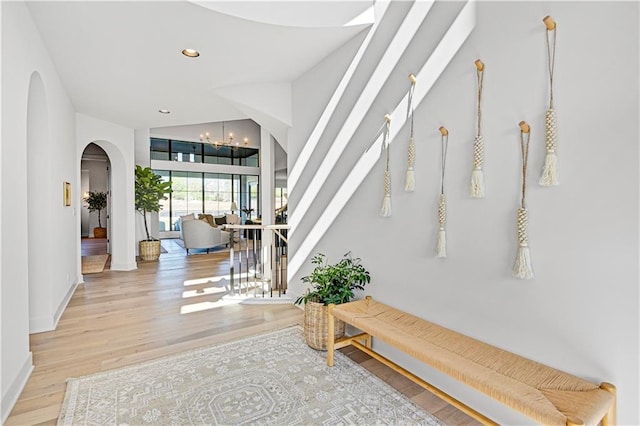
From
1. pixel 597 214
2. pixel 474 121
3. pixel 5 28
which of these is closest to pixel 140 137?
pixel 5 28

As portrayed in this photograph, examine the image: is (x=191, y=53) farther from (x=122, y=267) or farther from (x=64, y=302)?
(x=122, y=267)

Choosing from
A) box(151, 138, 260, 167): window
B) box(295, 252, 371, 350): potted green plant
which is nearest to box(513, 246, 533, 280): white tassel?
box(295, 252, 371, 350): potted green plant

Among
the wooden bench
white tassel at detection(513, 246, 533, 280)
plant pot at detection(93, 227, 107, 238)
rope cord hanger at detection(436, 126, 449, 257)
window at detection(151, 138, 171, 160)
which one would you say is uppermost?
window at detection(151, 138, 171, 160)

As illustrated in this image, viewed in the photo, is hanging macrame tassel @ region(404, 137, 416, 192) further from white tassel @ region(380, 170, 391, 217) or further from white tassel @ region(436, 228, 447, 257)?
white tassel @ region(436, 228, 447, 257)

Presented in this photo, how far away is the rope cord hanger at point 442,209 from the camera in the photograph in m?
2.22

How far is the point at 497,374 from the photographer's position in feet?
5.45

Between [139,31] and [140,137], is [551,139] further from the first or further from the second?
[140,137]

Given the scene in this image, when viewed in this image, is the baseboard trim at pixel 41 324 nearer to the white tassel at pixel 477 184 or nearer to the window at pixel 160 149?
the white tassel at pixel 477 184

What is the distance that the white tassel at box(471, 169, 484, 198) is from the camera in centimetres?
198

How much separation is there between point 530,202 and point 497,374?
899mm

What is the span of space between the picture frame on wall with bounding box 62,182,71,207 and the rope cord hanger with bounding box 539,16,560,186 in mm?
4964

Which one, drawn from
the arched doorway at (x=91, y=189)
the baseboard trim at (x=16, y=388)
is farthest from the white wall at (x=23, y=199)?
the arched doorway at (x=91, y=189)

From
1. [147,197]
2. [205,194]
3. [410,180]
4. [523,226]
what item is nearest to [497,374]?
[523,226]

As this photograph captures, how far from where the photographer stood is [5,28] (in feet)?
7.07
